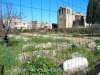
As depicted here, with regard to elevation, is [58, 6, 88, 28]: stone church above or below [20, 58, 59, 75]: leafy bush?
above

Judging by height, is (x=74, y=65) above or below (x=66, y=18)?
below

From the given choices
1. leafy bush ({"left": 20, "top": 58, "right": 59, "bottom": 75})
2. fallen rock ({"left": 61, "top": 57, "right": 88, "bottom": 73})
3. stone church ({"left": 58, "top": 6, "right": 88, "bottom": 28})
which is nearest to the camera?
leafy bush ({"left": 20, "top": 58, "right": 59, "bottom": 75})

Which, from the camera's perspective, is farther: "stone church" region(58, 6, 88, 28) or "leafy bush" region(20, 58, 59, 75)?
"stone church" region(58, 6, 88, 28)

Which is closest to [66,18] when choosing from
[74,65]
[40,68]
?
[74,65]

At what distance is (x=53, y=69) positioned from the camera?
4762 mm

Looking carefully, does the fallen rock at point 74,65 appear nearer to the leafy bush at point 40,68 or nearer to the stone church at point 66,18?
the leafy bush at point 40,68

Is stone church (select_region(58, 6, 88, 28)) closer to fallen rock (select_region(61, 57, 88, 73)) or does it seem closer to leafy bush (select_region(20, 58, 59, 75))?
fallen rock (select_region(61, 57, 88, 73))

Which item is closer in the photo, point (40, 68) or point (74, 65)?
point (40, 68)

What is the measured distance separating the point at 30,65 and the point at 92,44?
191 inches

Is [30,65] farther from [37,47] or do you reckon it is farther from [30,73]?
[37,47]

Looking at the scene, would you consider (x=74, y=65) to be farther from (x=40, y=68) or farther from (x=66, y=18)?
(x=66, y=18)

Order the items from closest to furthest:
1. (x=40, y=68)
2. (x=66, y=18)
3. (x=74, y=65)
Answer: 1. (x=40, y=68)
2. (x=74, y=65)
3. (x=66, y=18)

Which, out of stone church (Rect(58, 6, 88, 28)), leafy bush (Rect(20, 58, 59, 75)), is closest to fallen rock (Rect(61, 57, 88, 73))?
leafy bush (Rect(20, 58, 59, 75))

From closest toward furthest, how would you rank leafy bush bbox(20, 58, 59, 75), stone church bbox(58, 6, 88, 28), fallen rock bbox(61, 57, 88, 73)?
1. leafy bush bbox(20, 58, 59, 75)
2. fallen rock bbox(61, 57, 88, 73)
3. stone church bbox(58, 6, 88, 28)
